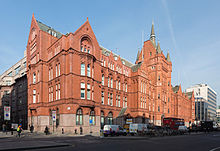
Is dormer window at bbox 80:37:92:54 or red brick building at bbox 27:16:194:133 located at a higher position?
dormer window at bbox 80:37:92:54

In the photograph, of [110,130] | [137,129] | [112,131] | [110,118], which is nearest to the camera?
[110,130]

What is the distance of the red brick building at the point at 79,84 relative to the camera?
37.9m

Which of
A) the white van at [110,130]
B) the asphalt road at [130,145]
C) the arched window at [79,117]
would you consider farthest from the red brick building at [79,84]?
the asphalt road at [130,145]

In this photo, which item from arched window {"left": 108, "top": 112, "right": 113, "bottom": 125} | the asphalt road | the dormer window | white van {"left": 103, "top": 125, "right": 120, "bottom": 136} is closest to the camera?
the asphalt road

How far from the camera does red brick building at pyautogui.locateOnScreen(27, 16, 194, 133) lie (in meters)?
37.9

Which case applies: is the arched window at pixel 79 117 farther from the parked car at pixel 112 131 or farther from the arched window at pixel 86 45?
A: the arched window at pixel 86 45

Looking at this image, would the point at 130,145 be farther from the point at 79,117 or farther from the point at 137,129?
the point at 79,117

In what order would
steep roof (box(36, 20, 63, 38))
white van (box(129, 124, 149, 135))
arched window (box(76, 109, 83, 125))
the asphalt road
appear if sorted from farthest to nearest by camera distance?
steep roof (box(36, 20, 63, 38)) < arched window (box(76, 109, 83, 125)) < white van (box(129, 124, 149, 135)) < the asphalt road

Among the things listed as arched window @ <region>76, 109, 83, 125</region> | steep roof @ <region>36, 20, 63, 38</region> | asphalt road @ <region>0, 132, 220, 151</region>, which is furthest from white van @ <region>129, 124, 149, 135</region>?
steep roof @ <region>36, 20, 63, 38</region>

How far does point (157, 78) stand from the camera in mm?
72562

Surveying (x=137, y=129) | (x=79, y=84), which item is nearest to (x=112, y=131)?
(x=137, y=129)

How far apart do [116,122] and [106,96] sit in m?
7.96

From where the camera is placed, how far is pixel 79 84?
3850cm

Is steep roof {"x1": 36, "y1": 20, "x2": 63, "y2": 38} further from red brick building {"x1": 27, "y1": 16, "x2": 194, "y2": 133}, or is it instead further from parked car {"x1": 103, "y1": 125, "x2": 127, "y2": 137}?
parked car {"x1": 103, "y1": 125, "x2": 127, "y2": 137}
